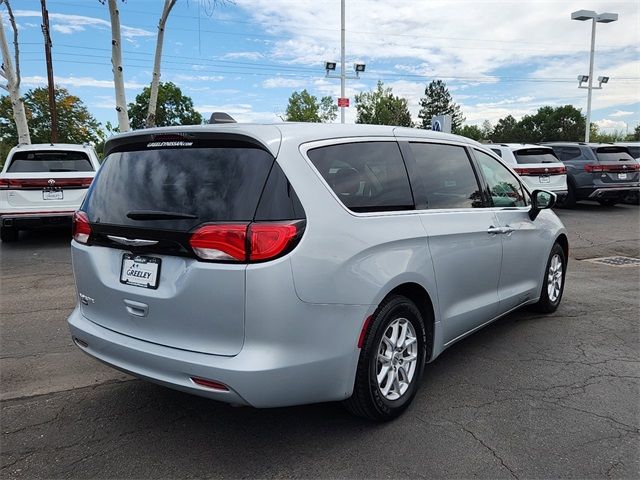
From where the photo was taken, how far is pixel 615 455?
2.80m

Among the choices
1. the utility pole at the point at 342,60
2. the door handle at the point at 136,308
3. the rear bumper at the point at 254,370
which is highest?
the utility pole at the point at 342,60

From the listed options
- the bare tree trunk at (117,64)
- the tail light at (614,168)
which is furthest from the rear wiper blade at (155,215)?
the tail light at (614,168)

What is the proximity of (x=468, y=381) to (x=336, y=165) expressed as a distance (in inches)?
73.3

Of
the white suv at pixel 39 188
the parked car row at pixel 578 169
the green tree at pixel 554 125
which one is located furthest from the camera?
the green tree at pixel 554 125

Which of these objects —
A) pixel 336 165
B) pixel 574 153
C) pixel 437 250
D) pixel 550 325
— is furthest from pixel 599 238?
pixel 336 165

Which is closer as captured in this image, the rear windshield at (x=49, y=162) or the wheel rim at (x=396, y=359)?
the wheel rim at (x=396, y=359)

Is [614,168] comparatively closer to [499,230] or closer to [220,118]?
[499,230]

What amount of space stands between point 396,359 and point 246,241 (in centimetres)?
125

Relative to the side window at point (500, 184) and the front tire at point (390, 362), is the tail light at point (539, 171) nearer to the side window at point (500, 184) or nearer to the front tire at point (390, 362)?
the side window at point (500, 184)

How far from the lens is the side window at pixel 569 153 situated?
600 inches

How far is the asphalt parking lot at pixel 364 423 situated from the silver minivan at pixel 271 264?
31 cm

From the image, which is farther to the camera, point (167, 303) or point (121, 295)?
point (121, 295)

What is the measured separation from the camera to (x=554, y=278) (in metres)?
5.32

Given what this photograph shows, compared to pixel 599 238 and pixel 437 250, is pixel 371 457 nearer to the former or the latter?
pixel 437 250
